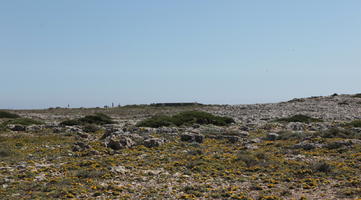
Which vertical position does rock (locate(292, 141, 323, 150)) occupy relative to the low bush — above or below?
above

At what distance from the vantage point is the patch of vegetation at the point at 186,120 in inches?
991

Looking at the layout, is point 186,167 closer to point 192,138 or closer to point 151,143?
point 151,143

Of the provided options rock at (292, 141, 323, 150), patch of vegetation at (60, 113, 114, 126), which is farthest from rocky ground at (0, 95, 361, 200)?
patch of vegetation at (60, 113, 114, 126)

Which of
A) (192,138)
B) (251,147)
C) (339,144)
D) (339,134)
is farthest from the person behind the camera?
(192,138)

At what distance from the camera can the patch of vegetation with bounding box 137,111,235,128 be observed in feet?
82.6

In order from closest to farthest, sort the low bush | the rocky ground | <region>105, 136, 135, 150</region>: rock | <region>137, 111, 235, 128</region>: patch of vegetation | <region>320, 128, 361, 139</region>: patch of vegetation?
the rocky ground
the low bush
<region>105, 136, 135, 150</region>: rock
<region>320, 128, 361, 139</region>: patch of vegetation
<region>137, 111, 235, 128</region>: patch of vegetation

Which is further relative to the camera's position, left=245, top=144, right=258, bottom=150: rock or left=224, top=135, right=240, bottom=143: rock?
left=224, top=135, right=240, bottom=143: rock

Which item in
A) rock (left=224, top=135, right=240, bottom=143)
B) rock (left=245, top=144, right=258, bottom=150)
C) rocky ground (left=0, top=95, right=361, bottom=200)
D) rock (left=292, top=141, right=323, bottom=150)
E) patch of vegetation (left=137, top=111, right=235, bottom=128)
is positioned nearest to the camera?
rocky ground (left=0, top=95, right=361, bottom=200)

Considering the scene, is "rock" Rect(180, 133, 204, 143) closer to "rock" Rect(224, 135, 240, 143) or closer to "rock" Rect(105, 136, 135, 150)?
"rock" Rect(224, 135, 240, 143)

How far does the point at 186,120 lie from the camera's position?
27516 millimetres

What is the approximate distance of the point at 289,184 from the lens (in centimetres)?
1008

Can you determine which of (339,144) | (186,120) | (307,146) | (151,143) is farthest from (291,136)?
(186,120)

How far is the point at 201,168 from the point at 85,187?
408cm

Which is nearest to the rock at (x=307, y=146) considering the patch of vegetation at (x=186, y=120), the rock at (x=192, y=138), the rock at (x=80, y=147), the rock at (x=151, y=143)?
the rock at (x=192, y=138)
